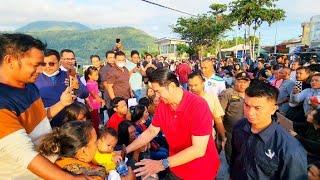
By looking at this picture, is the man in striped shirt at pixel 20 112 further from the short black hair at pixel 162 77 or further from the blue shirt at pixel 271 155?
the blue shirt at pixel 271 155

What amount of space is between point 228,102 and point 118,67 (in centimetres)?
280

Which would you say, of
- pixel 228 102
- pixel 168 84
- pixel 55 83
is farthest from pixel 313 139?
pixel 55 83

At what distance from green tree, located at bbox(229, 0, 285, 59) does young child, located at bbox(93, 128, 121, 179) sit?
30.4 metres

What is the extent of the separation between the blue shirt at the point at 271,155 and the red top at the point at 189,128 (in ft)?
1.23

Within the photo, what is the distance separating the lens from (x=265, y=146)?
2.71 metres

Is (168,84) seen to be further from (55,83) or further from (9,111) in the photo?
(55,83)

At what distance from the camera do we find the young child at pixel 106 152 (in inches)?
144

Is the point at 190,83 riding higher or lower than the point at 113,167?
higher

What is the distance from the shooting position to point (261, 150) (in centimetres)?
273

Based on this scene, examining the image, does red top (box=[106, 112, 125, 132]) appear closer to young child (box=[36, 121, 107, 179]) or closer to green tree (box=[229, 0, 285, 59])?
young child (box=[36, 121, 107, 179])

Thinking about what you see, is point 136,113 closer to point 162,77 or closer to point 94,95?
point 94,95

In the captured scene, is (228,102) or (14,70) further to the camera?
(228,102)

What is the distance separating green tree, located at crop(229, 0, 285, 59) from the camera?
32.5m

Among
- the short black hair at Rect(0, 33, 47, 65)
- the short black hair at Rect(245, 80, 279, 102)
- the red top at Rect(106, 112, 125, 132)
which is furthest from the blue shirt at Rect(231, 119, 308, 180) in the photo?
the red top at Rect(106, 112, 125, 132)
